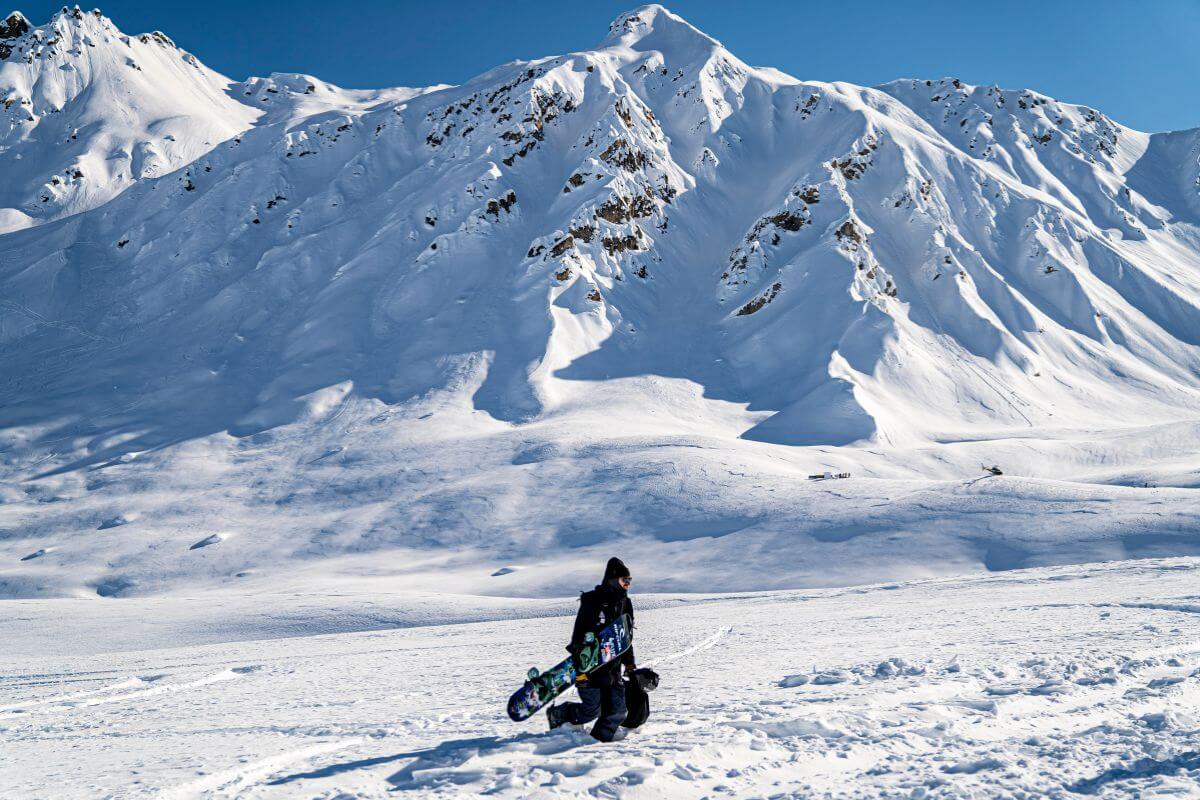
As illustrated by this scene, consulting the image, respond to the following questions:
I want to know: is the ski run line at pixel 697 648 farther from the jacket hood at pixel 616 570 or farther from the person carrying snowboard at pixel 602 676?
the jacket hood at pixel 616 570

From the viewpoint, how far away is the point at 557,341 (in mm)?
57594

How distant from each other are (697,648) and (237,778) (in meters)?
7.41

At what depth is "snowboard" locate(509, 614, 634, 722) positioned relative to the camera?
22.4 ft

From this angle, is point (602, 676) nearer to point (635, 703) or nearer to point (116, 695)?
point (635, 703)

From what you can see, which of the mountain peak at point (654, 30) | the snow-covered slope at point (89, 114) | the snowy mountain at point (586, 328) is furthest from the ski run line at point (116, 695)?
the mountain peak at point (654, 30)

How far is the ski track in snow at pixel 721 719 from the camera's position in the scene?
19.1 ft

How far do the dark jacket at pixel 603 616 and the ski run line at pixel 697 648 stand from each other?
3.73 m

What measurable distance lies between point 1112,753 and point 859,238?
6664 cm

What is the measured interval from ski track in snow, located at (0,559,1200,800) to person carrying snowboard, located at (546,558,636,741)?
0.65ft

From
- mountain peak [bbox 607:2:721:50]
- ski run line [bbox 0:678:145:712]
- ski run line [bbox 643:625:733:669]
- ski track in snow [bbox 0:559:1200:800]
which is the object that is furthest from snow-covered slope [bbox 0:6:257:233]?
A: ski run line [bbox 643:625:733:669]

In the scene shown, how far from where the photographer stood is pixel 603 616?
6914mm

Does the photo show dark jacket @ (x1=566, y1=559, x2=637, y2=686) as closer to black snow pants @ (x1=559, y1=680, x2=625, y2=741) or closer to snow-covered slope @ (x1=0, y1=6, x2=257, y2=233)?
black snow pants @ (x1=559, y1=680, x2=625, y2=741)

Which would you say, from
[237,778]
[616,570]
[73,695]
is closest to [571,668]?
[616,570]

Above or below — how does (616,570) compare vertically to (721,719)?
above
